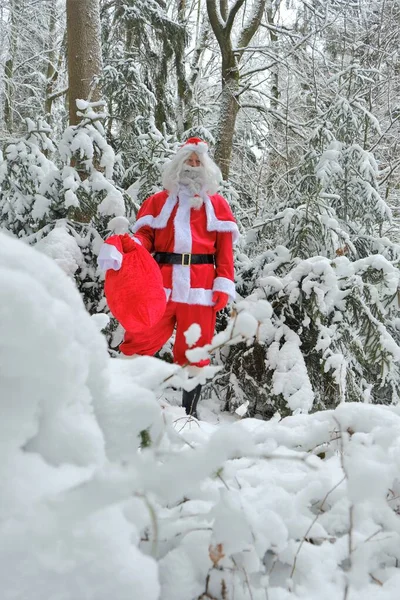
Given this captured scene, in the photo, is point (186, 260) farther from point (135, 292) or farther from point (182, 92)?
point (182, 92)

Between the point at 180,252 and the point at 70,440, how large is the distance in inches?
88.1

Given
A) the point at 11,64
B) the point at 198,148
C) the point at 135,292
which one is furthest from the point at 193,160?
the point at 11,64

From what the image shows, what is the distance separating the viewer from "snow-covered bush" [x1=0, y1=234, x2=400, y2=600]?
54 cm

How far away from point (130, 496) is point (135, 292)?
1.87 metres

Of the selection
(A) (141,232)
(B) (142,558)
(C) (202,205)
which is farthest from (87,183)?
(B) (142,558)

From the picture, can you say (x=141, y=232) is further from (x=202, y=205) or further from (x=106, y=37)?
(x=106, y=37)

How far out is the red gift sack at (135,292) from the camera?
93.7 inches

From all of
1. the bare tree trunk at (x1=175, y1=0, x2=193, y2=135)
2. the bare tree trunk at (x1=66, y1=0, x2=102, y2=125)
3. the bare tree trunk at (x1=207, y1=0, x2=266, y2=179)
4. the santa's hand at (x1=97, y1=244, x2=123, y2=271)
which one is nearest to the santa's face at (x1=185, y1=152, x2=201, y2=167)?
the santa's hand at (x1=97, y1=244, x2=123, y2=271)

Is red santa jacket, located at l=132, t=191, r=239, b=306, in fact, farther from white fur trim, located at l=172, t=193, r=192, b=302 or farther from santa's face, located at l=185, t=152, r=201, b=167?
santa's face, located at l=185, t=152, r=201, b=167

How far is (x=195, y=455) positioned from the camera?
625mm

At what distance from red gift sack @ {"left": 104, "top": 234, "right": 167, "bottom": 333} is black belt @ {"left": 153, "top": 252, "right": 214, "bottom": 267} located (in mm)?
384

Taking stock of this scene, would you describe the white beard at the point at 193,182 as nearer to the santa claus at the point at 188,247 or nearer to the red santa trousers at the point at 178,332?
the santa claus at the point at 188,247

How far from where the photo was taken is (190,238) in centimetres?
282

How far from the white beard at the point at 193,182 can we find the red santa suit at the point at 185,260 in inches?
1.2
